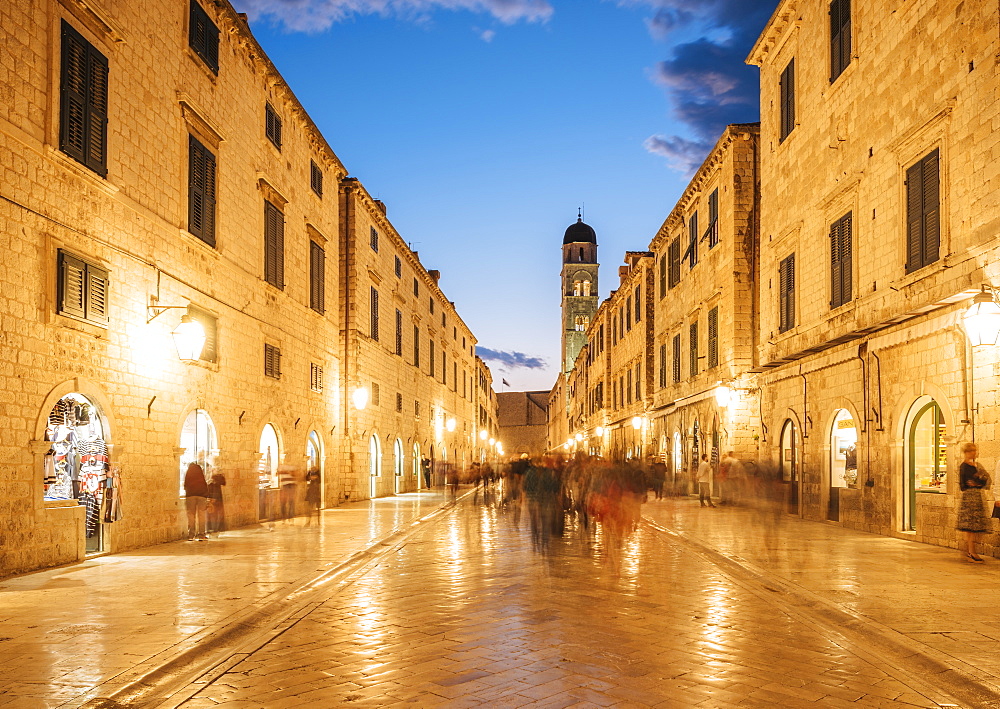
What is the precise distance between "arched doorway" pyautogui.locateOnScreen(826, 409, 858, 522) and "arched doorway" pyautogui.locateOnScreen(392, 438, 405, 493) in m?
20.4

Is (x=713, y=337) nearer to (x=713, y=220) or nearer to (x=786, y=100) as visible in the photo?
(x=713, y=220)

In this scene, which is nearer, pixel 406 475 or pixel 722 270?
pixel 722 270

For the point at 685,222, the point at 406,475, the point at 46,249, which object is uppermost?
the point at 685,222

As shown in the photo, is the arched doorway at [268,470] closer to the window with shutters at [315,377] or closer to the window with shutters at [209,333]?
the window with shutters at [209,333]

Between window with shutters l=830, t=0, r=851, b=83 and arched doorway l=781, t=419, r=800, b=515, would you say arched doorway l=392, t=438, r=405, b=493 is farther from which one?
window with shutters l=830, t=0, r=851, b=83

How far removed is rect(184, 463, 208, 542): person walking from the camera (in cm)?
1564

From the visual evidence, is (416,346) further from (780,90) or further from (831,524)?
(831,524)

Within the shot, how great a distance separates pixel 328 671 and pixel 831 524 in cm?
1513

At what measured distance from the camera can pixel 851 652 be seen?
7.25 m

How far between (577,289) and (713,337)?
69004 millimetres

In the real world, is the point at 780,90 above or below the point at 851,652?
above

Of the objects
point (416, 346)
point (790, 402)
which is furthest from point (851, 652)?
point (416, 346)

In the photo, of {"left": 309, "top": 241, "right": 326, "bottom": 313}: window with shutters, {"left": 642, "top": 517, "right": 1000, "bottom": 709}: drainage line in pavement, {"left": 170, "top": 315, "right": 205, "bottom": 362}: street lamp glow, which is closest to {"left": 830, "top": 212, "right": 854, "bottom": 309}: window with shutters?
{"left": 642, "top": 517, "right": 1000, "bottom": 709}: drainage line in pavement

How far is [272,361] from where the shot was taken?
2183 centimetres
